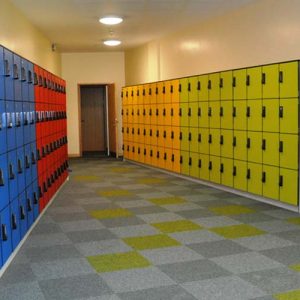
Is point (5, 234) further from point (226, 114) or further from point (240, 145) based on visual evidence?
point (226, 114)

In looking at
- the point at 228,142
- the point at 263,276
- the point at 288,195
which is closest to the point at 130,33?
the point at 228,142

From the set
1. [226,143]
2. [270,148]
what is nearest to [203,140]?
[226,143]

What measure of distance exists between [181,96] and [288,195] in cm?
333

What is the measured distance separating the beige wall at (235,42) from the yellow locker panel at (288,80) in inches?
8.2

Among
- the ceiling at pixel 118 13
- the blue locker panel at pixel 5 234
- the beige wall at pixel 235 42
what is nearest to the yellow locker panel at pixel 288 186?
the beige wall at pixel 235 42

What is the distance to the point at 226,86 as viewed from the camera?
22.9 ft

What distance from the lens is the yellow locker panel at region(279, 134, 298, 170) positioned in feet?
18.5

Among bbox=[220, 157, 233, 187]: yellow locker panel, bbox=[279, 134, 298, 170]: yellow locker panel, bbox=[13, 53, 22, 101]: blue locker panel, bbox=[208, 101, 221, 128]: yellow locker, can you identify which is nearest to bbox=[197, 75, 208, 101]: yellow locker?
bbox=[208, 101, 221, 128]: yellow locker

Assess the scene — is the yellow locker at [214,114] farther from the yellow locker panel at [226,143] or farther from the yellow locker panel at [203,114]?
the yellow locker panel at [226,143]

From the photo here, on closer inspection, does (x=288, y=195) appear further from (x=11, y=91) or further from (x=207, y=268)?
(x=11, y=91)

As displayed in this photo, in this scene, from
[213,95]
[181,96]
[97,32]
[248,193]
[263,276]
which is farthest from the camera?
[97,32]

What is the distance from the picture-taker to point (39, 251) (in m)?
4.33

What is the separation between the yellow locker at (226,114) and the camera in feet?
22.7

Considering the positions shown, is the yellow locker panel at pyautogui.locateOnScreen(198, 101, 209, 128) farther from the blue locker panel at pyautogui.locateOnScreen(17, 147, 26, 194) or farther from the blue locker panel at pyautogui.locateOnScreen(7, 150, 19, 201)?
the blue locker panel at pyautogui.locateOnScreen(7, 150, 19, 201)
